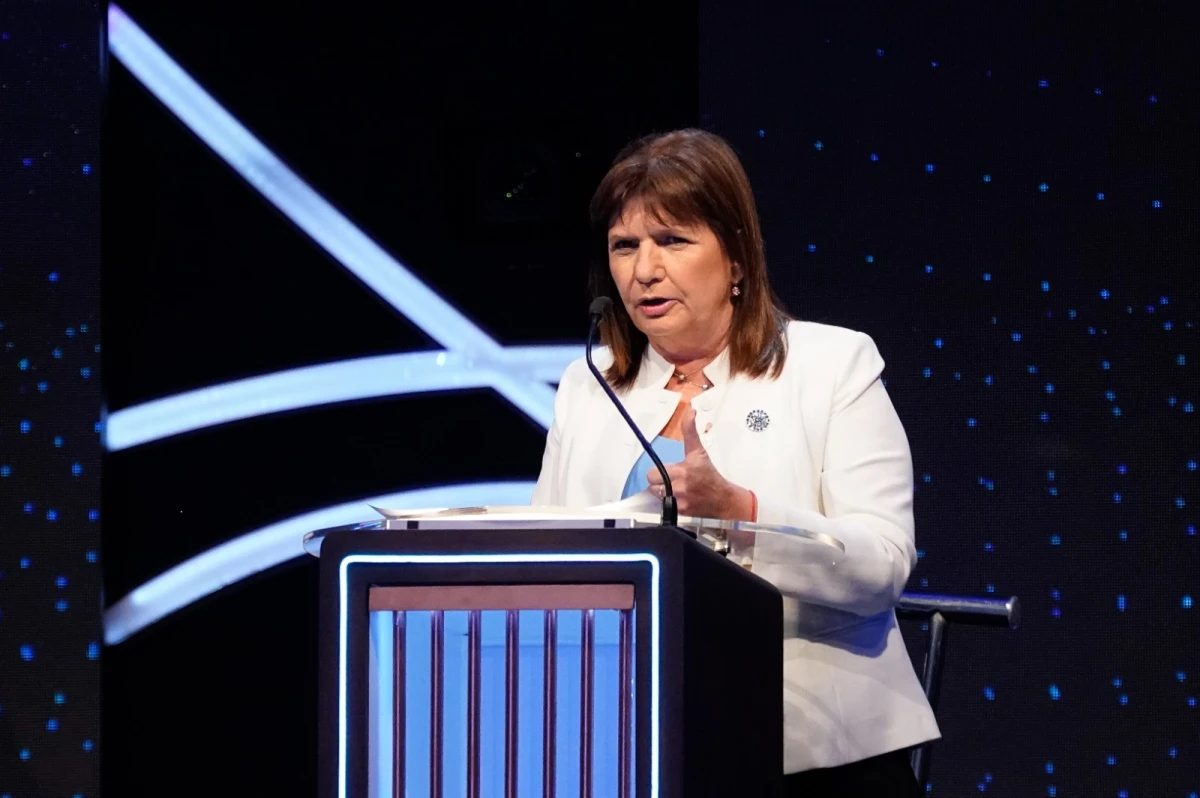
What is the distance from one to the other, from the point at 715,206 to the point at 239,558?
182 cm

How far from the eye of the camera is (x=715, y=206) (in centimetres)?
194

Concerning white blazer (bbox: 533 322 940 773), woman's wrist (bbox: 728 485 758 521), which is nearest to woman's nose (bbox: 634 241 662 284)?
white blazer (bbox: 533 322 940 773)

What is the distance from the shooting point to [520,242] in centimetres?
333

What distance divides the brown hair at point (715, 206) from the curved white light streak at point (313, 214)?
129cm

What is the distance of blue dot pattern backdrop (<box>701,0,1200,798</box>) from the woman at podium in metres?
1.31

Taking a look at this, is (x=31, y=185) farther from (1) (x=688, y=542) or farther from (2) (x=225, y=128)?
(1) (x=688, y=542)

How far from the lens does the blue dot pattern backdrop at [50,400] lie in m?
3.18

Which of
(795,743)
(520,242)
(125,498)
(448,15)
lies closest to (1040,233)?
(520,242)

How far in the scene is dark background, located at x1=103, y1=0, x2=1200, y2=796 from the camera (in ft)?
10.3

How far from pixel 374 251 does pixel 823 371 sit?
1774 millimetres

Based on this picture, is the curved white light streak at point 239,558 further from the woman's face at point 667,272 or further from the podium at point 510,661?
→ the podium at point 510,661

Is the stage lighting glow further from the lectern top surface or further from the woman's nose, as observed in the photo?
the woman's nose

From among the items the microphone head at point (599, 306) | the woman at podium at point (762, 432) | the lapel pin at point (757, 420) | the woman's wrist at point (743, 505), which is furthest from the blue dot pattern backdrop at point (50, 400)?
the woman's wrist at point (743, 505)

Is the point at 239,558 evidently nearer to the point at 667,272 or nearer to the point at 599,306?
the point at 667,272
